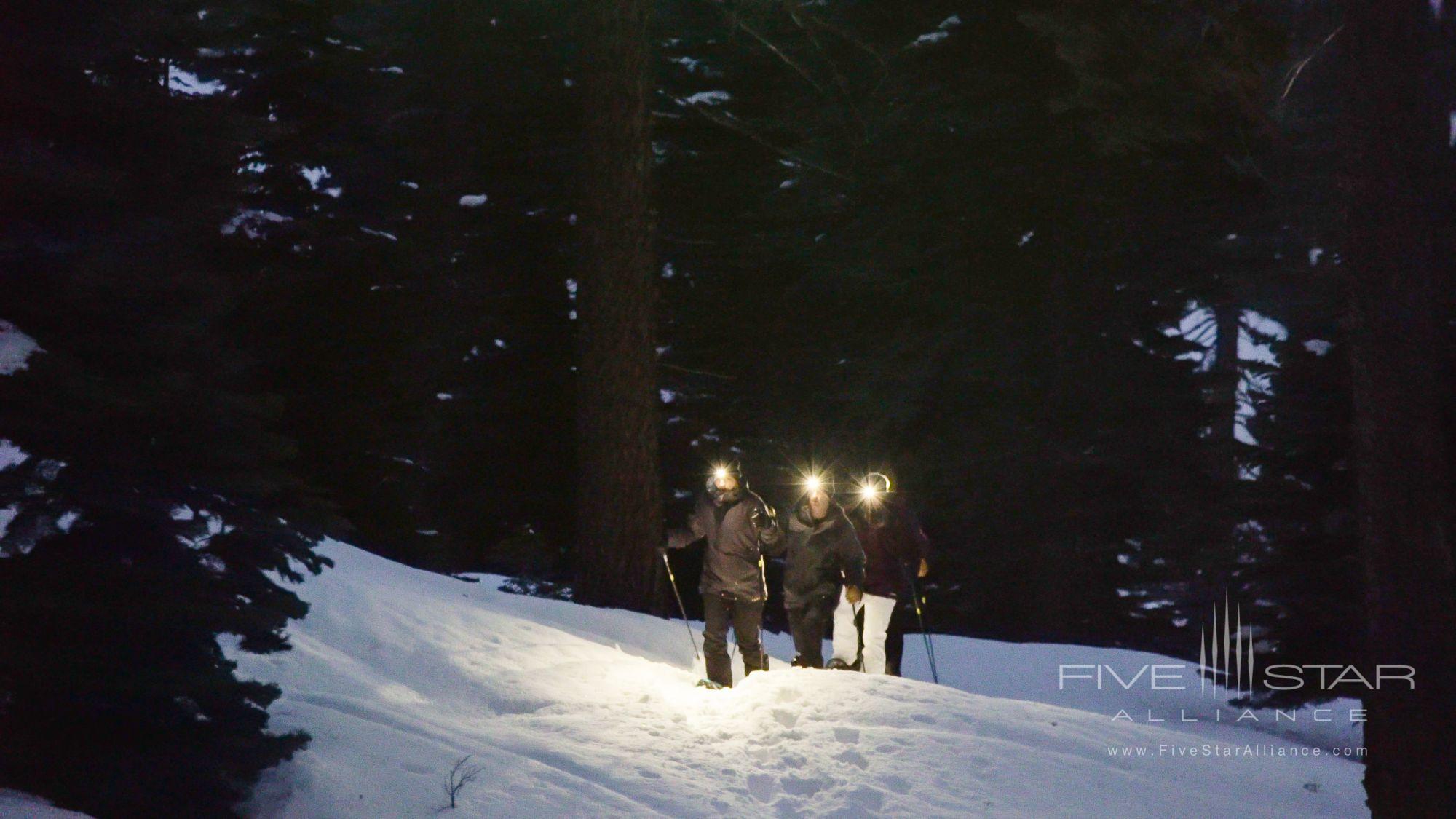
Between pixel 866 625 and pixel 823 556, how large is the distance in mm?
1224

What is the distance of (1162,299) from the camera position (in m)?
19.4

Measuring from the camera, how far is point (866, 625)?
11844mm

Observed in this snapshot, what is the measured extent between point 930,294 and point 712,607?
10.2m

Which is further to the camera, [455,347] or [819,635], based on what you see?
[455,347]

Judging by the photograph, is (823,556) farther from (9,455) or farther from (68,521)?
(9,455)

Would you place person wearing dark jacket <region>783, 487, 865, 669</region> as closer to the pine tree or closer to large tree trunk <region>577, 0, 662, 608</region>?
large tree trunk <region>577, 0, 662, 608</region>

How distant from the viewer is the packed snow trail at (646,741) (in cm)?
605

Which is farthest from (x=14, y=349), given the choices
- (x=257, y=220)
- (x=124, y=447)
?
(x=257, y=220)

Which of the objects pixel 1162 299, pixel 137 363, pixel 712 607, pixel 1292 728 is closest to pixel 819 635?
pixel 712 607

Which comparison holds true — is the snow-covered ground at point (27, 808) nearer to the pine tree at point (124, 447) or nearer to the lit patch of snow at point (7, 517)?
the pine tree at point (124, 447)

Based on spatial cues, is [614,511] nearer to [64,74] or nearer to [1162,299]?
[64,74]

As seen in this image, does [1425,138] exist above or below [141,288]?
above

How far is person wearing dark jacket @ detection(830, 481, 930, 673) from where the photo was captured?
11.6 m

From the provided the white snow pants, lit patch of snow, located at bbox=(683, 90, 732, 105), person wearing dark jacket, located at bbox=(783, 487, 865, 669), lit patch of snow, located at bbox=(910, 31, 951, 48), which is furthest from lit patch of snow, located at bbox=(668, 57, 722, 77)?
the white snow pants
